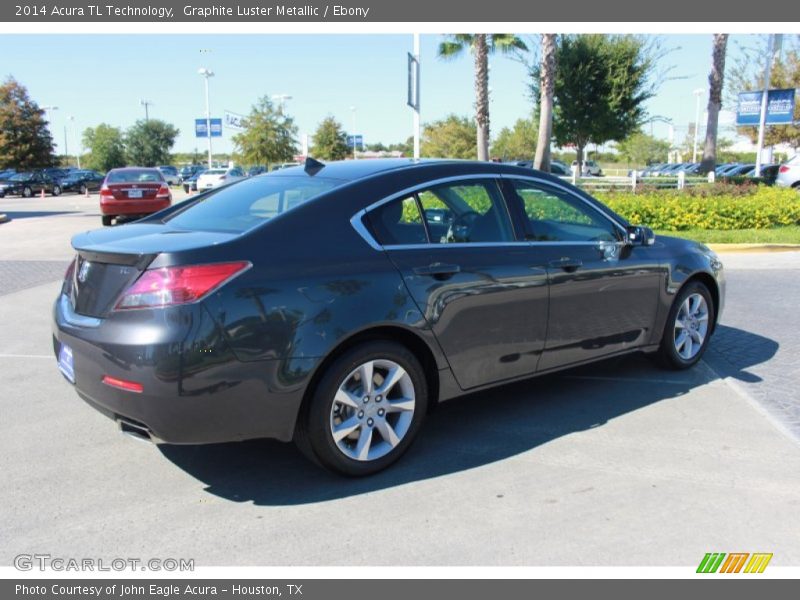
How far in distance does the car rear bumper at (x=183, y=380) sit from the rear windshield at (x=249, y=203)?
2.20 feet

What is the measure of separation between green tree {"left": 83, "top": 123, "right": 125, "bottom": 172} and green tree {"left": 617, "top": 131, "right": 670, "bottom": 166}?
186 feet

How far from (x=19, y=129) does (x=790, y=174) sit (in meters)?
53.8

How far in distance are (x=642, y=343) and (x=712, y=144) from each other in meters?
19.6

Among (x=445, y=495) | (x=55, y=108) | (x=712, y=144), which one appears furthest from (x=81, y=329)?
(x=55, y=108)

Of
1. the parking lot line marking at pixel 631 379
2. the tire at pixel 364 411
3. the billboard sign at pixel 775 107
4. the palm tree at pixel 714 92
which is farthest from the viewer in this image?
the billboard sign at pixel 775 107

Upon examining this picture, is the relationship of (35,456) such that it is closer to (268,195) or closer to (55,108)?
(268,195)

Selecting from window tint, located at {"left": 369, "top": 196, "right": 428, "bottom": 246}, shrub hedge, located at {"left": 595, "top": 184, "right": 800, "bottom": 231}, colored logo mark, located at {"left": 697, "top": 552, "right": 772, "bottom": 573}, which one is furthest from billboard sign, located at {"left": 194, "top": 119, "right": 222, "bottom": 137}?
colored logo mark, located at {"left": 697, "top": 552, "right": 772, "bottom": 573}

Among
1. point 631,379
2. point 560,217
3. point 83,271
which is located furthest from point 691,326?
point 83,271

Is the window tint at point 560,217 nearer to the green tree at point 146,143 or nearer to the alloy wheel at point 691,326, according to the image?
the alloy wheel at point 691,326

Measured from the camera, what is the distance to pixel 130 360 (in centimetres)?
316

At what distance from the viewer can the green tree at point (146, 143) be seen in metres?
76.6

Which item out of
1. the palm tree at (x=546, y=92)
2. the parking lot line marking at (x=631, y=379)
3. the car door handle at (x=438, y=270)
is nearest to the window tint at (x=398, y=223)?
the car door handle at (x=438, y=270)

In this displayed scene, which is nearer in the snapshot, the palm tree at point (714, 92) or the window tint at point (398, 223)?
the window tint at point (398, 223)

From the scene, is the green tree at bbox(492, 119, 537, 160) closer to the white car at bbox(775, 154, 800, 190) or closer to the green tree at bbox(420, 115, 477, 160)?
the green tree at bbox(420, 115, 477, 160)
